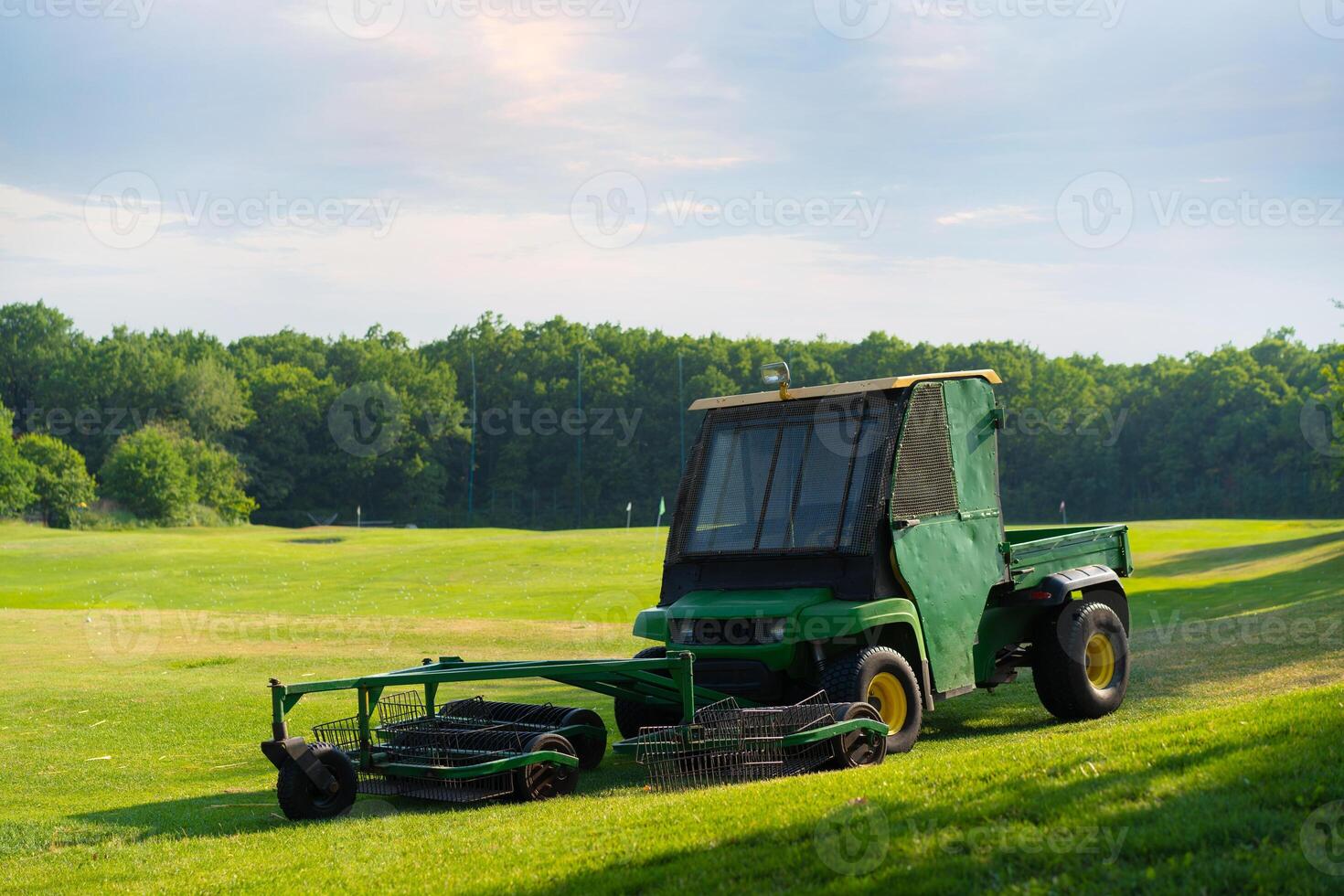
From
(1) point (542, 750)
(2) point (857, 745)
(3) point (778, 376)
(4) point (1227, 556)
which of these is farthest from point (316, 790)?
(4) point (1227, 556)

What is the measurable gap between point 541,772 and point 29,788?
448cm

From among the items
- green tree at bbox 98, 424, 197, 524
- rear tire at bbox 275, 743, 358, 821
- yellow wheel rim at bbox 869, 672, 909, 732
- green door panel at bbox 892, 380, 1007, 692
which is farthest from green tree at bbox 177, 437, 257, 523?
yellow wheel rim at bbox 869, 672, 909, 732

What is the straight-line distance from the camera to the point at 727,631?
31.8 ft

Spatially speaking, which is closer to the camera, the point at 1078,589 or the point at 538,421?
the point at 1078,589

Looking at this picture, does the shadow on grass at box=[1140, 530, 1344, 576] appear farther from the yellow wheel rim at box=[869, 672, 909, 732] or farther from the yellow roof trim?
the yellow wheel rim at box=[869, 672, 909, 732]

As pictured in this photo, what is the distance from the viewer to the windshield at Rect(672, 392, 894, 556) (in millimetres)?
9922

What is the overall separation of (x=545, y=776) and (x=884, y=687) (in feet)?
8.55

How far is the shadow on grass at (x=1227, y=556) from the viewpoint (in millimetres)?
37938

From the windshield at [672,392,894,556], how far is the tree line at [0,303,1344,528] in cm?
7309

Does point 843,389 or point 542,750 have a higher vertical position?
point 843,389

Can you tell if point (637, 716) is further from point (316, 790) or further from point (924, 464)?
point (924, 464)

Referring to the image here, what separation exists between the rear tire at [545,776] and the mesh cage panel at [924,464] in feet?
10.1

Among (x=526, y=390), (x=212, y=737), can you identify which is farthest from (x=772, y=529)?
(x=526, y=390)

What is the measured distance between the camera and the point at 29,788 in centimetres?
1014
